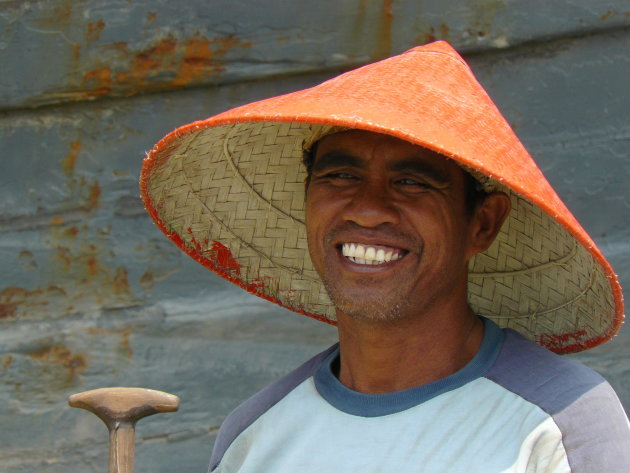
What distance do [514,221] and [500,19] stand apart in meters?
0.95

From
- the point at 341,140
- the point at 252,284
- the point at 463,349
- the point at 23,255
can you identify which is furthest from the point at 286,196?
the point at 23,255

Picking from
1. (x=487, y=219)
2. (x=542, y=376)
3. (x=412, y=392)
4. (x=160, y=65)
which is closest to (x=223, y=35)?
(x=160, y=65)

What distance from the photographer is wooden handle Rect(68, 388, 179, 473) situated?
84.0 inches

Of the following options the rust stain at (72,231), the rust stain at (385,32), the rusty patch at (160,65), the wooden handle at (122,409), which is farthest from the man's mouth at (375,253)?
the rust stain at (72,231)

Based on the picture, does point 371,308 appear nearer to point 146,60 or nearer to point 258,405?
point 258,405

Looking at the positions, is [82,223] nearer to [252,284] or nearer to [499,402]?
[252,284]

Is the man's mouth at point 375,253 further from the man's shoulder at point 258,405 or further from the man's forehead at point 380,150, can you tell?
the man's shoulder at point 258,405

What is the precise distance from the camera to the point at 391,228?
1.92 metres

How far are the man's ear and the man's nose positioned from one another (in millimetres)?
205

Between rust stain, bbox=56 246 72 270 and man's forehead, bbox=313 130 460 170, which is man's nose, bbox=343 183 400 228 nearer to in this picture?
man's forehead, bbox=313 130 460 170

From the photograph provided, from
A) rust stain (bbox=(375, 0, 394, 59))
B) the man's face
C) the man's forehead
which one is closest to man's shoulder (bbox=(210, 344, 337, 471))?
the man's face

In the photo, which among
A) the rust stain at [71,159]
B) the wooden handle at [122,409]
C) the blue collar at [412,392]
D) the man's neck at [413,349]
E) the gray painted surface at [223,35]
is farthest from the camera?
the rust stain at [71,159]

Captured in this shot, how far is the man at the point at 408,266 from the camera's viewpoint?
1725 millimetres

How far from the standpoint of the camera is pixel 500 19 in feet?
9.55
